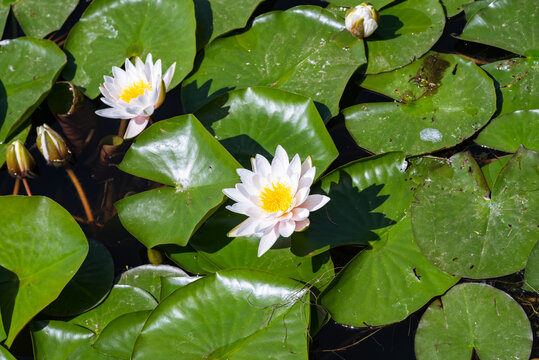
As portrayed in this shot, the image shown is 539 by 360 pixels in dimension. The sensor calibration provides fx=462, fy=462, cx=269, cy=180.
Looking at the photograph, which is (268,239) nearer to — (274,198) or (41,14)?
(274,198)

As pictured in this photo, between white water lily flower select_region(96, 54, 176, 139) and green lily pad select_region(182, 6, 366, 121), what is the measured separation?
349mm

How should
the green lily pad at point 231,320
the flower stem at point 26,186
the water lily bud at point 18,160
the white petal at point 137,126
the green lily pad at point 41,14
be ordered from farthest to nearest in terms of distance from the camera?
the green lily pad at point 41,14, the flower stem at point 26,186, the water lily bud at point 18,160, the white petal at point 137,126, the green lily pad at point 231,320

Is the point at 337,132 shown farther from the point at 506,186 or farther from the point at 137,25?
the point at 137,25

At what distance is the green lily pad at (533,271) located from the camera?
247 centimetres

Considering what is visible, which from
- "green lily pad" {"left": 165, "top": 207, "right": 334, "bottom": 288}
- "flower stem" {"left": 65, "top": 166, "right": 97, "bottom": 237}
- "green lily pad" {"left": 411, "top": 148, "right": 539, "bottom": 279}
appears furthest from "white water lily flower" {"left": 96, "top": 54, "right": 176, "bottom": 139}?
"green lily pad" {"left": 411, "top": 148, "right": 539, "bottom": 279}

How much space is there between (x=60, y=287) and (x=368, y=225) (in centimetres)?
180

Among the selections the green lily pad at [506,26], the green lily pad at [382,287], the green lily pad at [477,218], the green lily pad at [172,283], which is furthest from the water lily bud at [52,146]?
the green lily pad at [506,26]

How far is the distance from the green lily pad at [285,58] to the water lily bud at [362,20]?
0.08 meters

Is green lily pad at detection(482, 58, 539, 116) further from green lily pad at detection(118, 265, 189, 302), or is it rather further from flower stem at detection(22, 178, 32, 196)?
flower stem at detection(22, 178, 32, 196)

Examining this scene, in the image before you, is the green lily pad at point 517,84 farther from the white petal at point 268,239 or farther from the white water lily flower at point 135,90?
the white water lily flower at point 135,90

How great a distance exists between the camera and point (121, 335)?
2586mm

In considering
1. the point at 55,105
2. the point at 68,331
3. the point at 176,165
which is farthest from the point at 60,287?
the point at 55,105

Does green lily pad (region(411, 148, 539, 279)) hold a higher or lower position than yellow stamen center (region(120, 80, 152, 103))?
lower

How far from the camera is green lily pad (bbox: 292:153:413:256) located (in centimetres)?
265
